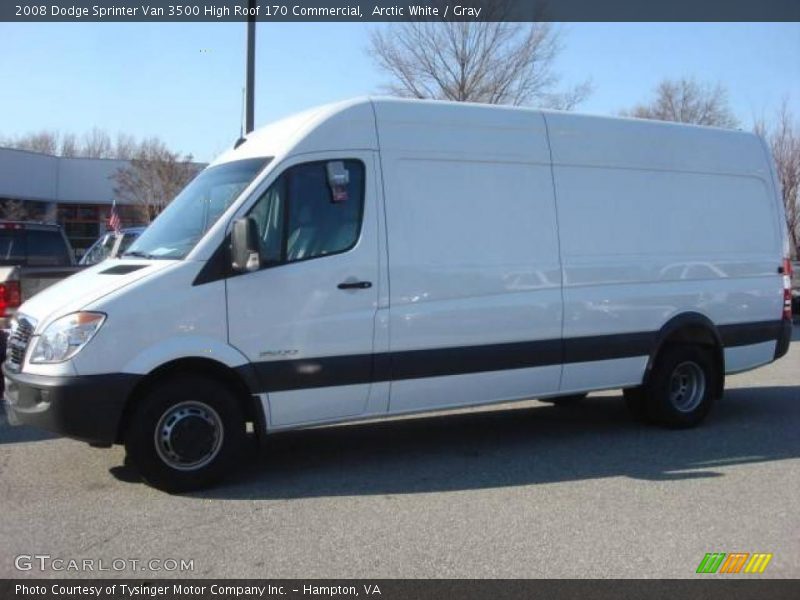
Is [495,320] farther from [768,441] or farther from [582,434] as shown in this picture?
[768,441]

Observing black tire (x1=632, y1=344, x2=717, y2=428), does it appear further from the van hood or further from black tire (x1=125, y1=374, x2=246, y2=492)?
the van hood

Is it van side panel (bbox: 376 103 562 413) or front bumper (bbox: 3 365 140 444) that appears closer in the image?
front bumper (bbox: 3 365 140 444)

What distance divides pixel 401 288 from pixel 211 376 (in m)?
1.53

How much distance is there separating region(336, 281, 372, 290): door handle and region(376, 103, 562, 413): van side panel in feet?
0.67

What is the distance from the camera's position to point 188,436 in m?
5.48

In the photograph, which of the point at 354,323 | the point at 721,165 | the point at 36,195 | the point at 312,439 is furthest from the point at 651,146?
the point at 36,195

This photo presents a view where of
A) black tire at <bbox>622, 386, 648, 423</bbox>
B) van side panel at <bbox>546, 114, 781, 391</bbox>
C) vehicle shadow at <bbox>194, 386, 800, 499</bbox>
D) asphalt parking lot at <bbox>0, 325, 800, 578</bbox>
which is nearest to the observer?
asphalt parking lot at <bbox>0, 325, 800, 578</bbox>

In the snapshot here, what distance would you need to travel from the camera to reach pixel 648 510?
5.25 meters

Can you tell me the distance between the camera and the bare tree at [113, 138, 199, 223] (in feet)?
128

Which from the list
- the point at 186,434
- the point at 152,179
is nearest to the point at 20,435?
the point at 186,434

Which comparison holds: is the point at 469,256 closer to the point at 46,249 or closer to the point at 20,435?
the point at 20,435

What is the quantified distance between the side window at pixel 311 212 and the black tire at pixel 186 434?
3.33 ft
